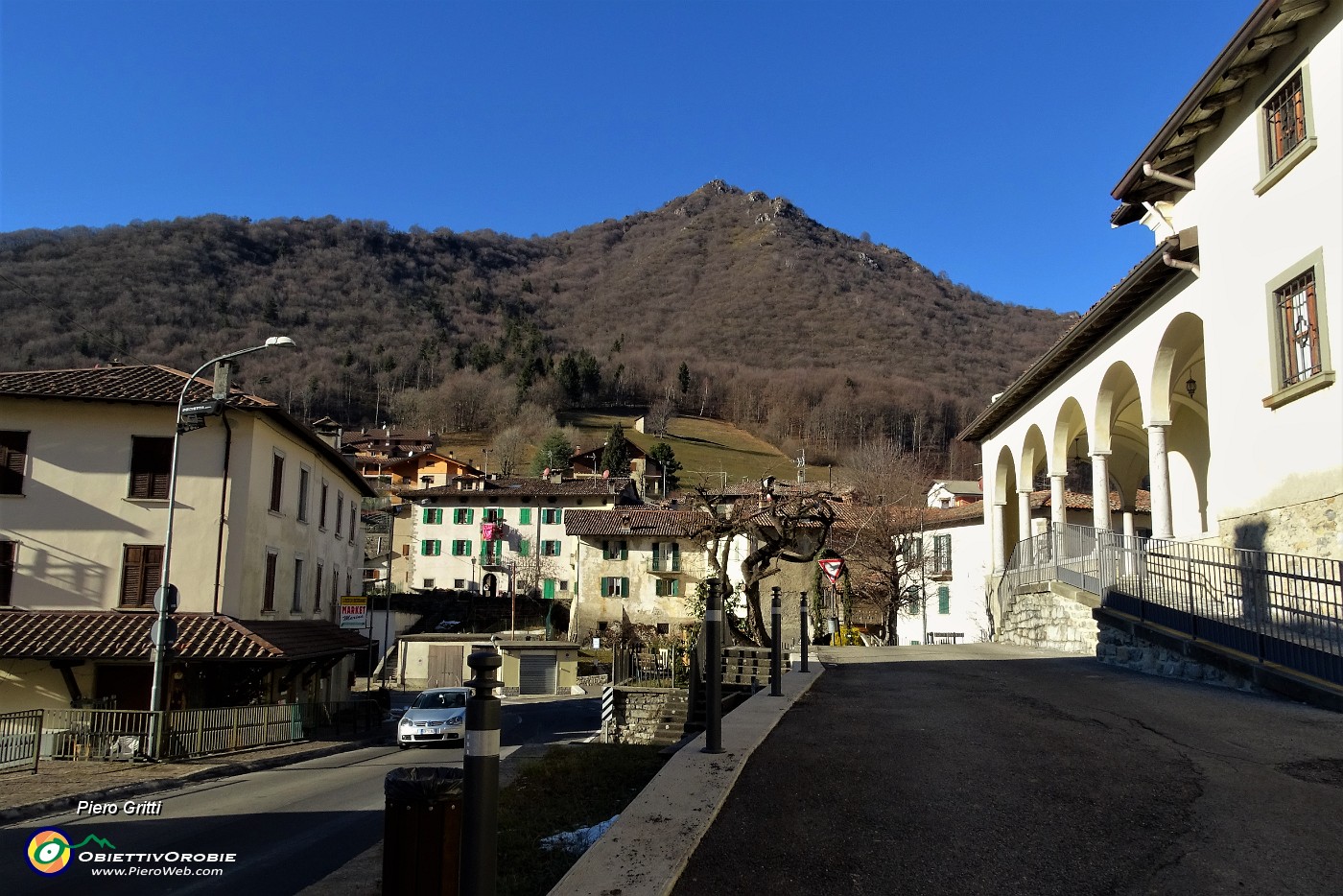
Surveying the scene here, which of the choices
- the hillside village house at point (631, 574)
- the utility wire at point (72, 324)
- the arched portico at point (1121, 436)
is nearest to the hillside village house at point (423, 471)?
the utility wire at point (72, 324)

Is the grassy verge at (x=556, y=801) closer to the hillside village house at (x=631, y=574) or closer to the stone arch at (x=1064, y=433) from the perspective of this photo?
the stone arch at (x=1064, y=433)

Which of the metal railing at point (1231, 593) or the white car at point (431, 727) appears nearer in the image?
the metal railing at point (1231, 593)

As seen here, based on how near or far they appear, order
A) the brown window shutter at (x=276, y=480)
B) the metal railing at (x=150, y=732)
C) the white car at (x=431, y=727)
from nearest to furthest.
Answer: the metal railing at (x=150, y=732), the white car at (x=431, y=727), the brown window shutter at (x=276, y=480)

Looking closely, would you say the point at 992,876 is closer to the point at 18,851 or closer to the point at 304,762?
the point at 18,851

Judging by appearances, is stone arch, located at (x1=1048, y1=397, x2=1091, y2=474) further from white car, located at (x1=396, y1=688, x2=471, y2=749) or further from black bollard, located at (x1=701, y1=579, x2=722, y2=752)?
black bollard, located at (x1=701, y1=579, x2=722, y2=752)

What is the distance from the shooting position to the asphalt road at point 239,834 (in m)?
9.05

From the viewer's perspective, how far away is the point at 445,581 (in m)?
73.8

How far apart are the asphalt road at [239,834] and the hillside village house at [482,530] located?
5386 centimetres

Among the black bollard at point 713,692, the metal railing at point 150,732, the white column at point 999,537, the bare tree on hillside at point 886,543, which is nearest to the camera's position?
the black bollard at point 713,692

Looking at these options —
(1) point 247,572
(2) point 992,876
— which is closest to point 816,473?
(1) point 247,572

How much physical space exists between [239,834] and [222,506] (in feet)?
50.6

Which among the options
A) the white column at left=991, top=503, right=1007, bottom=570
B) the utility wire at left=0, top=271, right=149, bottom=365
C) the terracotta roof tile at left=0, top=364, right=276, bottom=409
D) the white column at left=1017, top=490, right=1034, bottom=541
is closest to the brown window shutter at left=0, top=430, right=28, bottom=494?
the terracotta roof tile at left=0, top=364, right=276, bottom=409

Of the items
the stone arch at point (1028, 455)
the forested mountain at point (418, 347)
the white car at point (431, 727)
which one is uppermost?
the forested mountain at point (418, 347)

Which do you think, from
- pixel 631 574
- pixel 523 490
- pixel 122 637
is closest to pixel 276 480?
pixel 122 637
